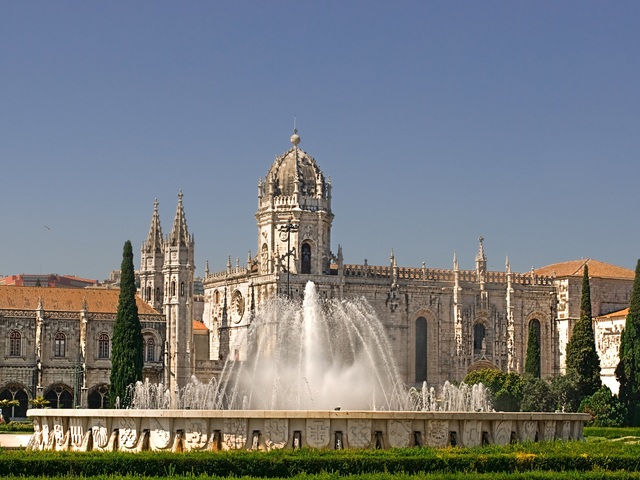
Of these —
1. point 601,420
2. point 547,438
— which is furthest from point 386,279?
point 547,438

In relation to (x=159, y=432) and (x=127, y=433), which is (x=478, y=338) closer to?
(x=127, y=433)

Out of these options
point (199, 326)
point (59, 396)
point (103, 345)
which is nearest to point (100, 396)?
point (59, 396)

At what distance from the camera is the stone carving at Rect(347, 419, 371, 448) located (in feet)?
111

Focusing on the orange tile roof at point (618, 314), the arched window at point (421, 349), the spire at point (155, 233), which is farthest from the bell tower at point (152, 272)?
the orange tile roof at point (618, 314)

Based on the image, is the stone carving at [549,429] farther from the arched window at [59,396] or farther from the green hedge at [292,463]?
the arched window at [59,396]

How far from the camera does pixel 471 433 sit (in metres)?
34.9

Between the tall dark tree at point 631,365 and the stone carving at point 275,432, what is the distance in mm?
35666

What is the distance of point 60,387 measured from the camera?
2862 inches

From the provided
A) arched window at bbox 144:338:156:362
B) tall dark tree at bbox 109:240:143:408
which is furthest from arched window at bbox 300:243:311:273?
tall dark tree at bbox 109:240:143:408

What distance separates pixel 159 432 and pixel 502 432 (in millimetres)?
9077

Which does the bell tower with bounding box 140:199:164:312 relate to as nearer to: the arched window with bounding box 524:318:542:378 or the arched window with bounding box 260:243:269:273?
the arched window with bounding box 260:243:269:273

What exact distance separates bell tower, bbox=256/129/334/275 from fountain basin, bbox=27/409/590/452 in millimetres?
42368

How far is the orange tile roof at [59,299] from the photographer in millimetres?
73875

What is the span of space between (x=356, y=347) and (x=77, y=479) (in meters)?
49.8
